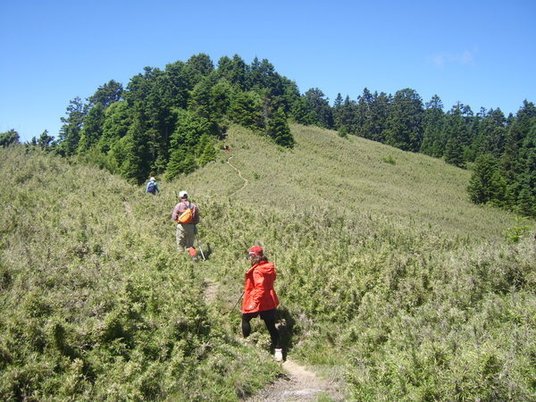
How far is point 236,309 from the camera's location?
979cm

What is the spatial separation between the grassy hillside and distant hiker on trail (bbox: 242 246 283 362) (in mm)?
403

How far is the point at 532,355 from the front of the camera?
557 centimetres

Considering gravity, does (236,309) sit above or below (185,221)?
below

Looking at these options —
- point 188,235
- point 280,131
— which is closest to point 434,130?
point 280,131

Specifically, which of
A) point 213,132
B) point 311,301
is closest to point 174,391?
point 311,301

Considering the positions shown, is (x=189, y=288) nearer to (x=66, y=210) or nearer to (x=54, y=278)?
(x=54, y=278)

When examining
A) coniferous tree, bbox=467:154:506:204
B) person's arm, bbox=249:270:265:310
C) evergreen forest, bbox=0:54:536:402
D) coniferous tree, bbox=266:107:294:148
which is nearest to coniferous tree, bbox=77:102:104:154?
coniferous tree, bbox=266:107:294:148

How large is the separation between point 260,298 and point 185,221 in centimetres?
533

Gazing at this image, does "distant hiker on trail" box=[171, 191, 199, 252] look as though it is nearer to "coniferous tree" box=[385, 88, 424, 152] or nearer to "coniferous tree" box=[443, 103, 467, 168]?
"coniferous tree" box=[443, 103, 467, 168]

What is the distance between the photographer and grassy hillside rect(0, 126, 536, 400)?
19.2 feet

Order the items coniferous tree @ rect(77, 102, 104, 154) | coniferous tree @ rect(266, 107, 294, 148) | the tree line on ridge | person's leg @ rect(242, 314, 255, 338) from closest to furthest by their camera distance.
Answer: person's leg @ rect(242, 314, 255, 338) < the tree line on ridge < coniferous tree @ rect(266, 107, 294, 148) < coniferous tree @ rect(77, 102, 104, 154)

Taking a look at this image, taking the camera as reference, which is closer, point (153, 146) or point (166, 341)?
point (166, 341)

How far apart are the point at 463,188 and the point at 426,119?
8419 cm

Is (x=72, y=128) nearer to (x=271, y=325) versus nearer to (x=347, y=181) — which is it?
(x=347, y=181)
